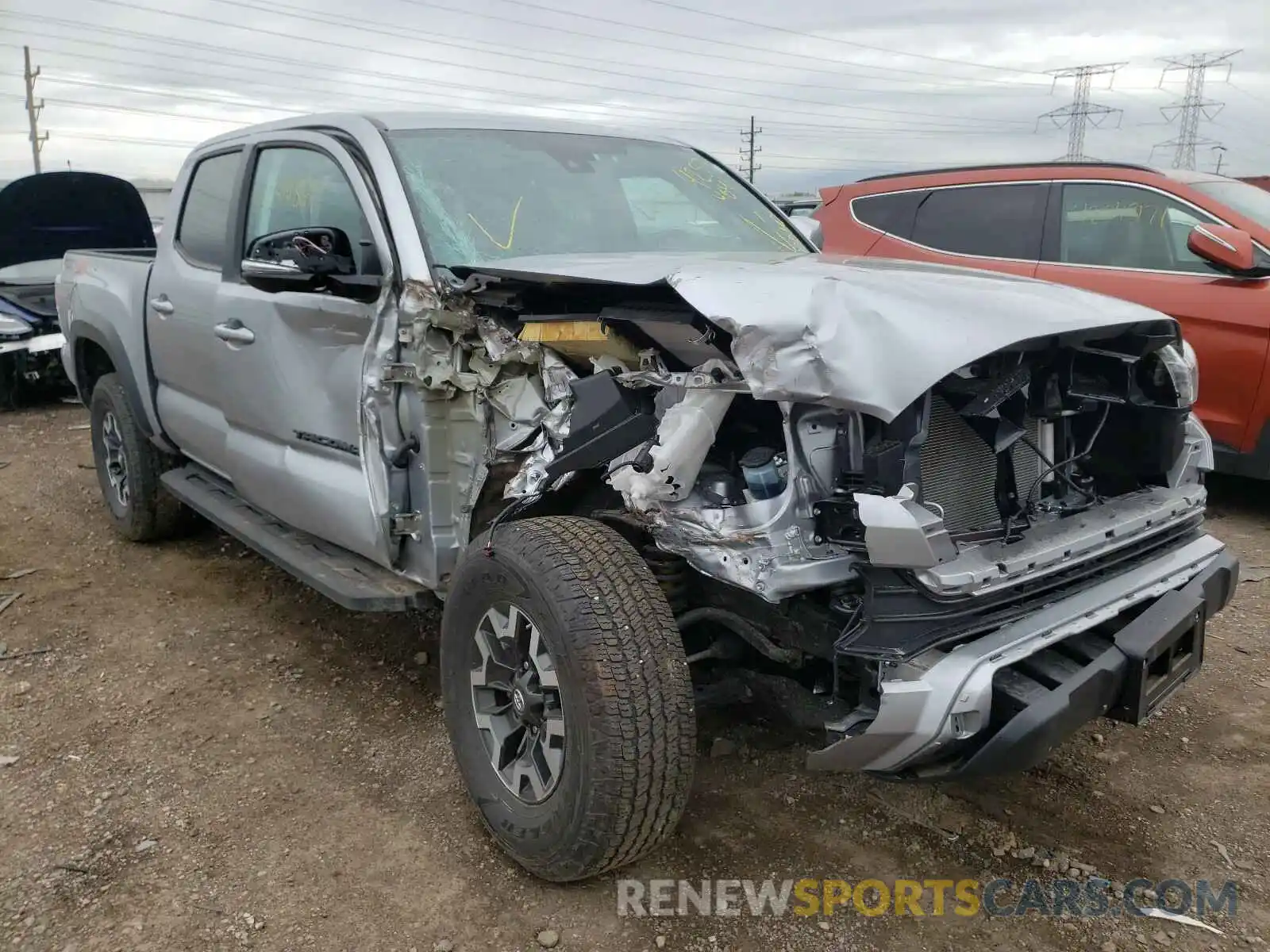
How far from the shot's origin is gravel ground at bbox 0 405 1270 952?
2420mm

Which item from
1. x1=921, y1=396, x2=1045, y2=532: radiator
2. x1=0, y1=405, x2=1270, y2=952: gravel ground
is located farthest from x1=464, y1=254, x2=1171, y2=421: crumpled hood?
x1=0, y1=405, x2=1270, y2=952: gravel ground

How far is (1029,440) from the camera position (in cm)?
256

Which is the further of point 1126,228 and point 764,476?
point 1126,228

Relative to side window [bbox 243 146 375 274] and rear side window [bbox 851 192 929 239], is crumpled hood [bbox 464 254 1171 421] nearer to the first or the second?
side window [bbox 243 146 375 274]

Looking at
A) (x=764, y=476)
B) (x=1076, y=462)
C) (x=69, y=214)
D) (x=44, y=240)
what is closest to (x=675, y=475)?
(x=764, y=476)

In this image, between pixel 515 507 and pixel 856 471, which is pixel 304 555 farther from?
pixel 856 471

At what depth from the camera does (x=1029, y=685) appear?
85.2 inches

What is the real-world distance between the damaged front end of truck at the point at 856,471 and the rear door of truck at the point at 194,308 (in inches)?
57.1

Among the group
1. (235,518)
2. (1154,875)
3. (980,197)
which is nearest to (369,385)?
(235,518)

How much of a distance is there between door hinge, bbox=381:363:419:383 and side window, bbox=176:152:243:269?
60.2 inches

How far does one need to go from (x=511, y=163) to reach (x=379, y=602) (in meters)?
1.54

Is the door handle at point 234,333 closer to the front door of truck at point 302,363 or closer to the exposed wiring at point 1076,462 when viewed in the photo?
the front door of truck at point 302,363

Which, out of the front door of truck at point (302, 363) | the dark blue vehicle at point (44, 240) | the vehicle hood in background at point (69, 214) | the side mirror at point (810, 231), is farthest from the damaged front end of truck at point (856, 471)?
the vehicle hood in background at point (69, 214)

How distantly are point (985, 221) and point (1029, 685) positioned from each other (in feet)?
16.0
